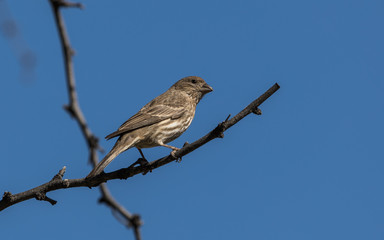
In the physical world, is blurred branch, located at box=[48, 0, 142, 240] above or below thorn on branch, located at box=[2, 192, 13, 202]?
below

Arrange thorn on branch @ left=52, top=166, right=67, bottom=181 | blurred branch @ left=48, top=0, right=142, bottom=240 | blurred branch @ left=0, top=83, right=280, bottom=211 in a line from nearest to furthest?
blurred branch @ left=48, top=0, right=142, bottom=240 → blurred branch @ left=0, top=83, right=280, bottom=211 → thorn on branch @ left=52, top=166, right=67, bottom=181

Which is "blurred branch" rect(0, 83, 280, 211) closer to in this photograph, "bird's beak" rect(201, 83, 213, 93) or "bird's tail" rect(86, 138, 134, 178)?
"bird's tail" rect(86, 138, 134, 178)

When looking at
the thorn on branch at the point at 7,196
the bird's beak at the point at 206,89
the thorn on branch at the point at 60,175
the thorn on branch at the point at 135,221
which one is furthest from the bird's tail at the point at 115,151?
the thorn on branch at the point at 135,221

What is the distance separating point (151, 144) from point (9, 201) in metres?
2.98

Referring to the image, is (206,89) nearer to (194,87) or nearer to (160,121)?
(194,87)

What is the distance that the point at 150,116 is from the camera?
8922 millimetres

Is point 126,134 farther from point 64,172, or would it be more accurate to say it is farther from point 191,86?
point 191,86

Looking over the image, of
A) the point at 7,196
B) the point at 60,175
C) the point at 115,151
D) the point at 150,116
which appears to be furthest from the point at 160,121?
the point at 7,196

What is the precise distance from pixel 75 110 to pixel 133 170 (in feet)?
16.7

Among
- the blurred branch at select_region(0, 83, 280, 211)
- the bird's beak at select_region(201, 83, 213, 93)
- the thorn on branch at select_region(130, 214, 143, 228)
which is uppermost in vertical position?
the bird's beak at select_region(201, 83, 213, 93)

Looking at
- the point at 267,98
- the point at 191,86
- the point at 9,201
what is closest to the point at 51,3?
the point at 267,98

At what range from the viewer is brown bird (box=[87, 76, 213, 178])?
7.98 meters

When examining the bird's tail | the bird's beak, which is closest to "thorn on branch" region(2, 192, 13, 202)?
the bird's tail

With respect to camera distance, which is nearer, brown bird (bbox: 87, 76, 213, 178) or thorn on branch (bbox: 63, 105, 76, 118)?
thorn on branch (bbox: 63, 105, 76, 118)
